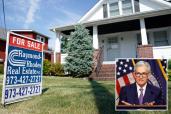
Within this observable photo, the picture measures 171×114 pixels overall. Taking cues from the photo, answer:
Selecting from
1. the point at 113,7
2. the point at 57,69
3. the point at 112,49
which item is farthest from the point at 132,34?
the point at 57,69

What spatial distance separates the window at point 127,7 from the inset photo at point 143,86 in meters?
14.6

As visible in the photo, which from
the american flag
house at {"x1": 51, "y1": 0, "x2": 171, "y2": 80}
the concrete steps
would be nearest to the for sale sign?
the american flag

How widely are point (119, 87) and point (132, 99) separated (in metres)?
0.25

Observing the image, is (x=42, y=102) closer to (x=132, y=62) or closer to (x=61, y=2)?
(x=132, y=62)

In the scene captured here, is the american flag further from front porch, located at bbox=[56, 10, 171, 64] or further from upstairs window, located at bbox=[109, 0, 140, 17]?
upstairs window, located at bbox=[109, 0, 140, 17]

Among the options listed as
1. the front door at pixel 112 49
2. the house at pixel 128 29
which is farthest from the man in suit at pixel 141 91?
the front door at pixel 112 49

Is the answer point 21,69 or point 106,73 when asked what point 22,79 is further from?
point 106,73

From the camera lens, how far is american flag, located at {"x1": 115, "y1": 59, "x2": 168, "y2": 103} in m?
2.84

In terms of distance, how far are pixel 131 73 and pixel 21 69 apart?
10.3 feet

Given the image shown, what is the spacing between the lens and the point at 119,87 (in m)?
2.94

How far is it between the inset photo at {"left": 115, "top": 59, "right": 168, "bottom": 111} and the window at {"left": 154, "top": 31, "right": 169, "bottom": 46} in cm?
1350

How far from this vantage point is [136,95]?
9.46 ft

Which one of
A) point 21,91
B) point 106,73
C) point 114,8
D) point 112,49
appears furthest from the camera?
point 114,8

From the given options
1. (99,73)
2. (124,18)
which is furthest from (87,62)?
(124,18)
